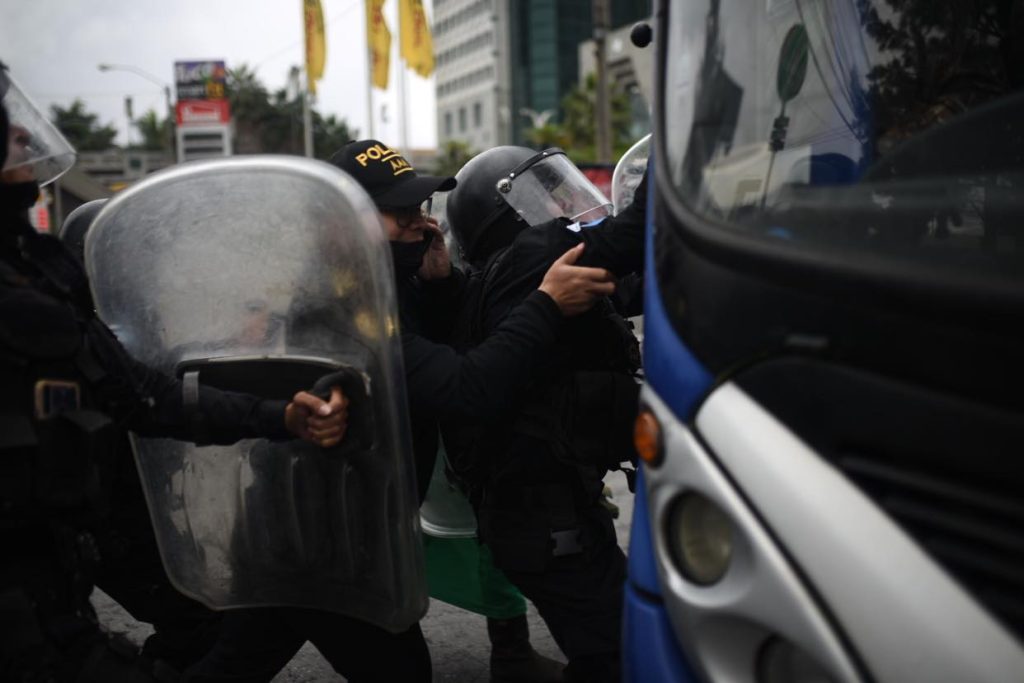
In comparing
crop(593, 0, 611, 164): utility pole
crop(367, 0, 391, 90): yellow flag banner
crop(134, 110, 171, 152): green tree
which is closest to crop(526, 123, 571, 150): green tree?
crop(367, 0, 391, 90): yellow flag banner

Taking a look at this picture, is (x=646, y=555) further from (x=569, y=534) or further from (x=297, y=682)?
(x=297, y=682)

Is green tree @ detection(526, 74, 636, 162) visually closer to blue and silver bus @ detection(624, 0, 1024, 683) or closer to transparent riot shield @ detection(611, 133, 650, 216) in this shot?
transparent riot shield @ detection(611, 133, 650, 216)

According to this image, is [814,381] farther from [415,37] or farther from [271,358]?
[415,37]

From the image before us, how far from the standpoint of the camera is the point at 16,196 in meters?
1.84

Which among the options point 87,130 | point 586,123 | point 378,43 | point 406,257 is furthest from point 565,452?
point 87,130

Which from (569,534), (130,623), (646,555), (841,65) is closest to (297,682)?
(130,623)

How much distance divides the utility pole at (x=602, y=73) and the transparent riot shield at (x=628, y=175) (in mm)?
15771

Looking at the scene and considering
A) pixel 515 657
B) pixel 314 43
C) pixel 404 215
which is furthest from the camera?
pixel 314 43

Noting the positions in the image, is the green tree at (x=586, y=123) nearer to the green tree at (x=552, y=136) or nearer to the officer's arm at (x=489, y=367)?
the green tree at (x=552, y=136)

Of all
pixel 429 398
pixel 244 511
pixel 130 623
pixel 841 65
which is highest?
pixel 841 65

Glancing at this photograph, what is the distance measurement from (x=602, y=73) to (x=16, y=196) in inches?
718

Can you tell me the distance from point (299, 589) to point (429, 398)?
1.81ft

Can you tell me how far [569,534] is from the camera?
2.35 meters

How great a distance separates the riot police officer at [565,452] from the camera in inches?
91.7
